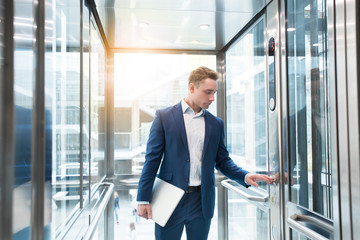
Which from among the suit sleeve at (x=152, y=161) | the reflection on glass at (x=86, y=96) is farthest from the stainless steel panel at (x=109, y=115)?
the suit sleeve at (x=152, y=161)

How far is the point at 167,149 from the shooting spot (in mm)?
2025

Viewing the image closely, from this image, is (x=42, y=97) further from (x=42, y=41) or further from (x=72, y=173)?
(x=72, y=173)

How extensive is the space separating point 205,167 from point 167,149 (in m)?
0.29

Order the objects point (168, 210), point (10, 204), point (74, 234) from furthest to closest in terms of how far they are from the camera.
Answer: point (168, 210)
point (74, 234)
point (10, 204)

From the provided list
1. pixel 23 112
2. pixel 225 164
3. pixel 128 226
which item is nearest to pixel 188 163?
pixel 225 164

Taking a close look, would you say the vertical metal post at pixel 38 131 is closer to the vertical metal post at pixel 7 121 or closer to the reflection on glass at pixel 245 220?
the vertical metal post at pixel 7 121

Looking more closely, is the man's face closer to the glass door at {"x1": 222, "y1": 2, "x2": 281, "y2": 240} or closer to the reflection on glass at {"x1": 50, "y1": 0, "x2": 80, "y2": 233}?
the glass door at {"x1": 222, "y1": 2, "x2": 281, "y2": 240}

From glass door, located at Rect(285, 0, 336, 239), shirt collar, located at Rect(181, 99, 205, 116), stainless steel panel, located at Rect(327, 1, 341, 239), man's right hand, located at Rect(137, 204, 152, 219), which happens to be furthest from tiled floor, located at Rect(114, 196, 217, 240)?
stainless steel panel, located at Rect(327, 1, 341, 239)

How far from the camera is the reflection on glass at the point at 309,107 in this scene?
4.66ft

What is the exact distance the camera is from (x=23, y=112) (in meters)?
0.90

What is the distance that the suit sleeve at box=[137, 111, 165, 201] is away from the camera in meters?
1.95

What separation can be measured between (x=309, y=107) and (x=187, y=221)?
1083mm

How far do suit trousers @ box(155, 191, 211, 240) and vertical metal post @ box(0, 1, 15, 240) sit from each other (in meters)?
1.30

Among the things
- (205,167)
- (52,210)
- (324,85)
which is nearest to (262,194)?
(205,167)
